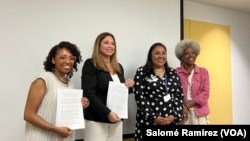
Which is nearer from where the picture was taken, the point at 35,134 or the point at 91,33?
the point at 35,134

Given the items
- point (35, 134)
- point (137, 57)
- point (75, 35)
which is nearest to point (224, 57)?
point (137, 57)

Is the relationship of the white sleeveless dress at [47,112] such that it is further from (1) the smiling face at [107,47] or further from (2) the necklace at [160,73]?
(2) the necklace at [160,73]

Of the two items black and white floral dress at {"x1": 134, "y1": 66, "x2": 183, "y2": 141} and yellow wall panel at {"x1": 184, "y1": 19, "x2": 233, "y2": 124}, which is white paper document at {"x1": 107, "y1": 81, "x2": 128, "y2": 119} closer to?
black and white floral dress at {"x1": 134, "y1": 66, "x2": 183, "y2": 141}

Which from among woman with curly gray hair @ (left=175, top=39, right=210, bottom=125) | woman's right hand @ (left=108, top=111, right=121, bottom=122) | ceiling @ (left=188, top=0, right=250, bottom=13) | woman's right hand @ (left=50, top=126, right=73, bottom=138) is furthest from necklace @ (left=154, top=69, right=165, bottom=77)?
ceiling @ (left=188, top=0, right=250, bottom=13)

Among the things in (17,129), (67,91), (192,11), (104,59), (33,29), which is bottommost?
(17,129)

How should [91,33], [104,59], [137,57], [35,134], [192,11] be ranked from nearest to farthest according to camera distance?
[35,134] → [104,59] → [91,33] → [137,57] → [192,11]

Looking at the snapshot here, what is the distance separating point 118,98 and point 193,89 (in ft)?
2.87

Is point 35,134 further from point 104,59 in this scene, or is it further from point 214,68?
point 214,68

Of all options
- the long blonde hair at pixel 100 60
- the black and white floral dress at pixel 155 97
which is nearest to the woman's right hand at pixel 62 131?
the long blonde hair at pixel 100 60

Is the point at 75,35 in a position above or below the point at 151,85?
above

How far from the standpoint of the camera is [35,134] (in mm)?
1675

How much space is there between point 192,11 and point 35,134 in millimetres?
3013

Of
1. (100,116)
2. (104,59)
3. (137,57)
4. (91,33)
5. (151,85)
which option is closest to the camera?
(100,116)

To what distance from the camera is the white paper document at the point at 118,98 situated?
2.11 meters
